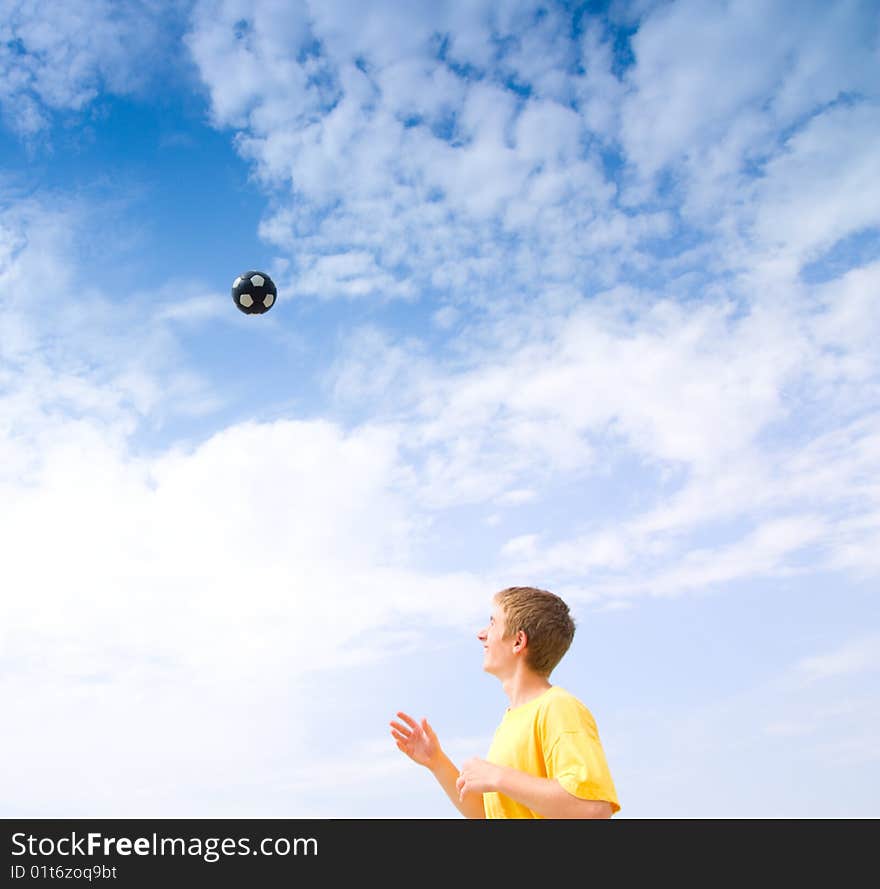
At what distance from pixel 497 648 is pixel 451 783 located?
1048mm

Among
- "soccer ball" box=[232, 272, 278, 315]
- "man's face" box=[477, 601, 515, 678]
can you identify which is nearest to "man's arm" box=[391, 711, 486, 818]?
"man's face" box=[477, 601, 515, 678]

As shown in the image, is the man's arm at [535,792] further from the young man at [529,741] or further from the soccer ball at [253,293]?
the soccer ball at [253,293]

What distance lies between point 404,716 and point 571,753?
59.8 inches

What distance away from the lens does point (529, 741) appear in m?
5.57

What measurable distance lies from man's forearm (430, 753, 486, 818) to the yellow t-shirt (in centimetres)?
7

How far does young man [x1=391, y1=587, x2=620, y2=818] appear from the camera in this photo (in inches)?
203

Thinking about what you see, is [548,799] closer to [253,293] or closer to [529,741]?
[529,741]

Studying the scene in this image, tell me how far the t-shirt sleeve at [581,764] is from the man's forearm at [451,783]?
810 mm

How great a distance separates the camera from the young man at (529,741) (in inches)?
203
